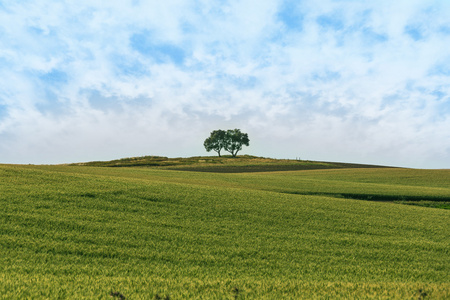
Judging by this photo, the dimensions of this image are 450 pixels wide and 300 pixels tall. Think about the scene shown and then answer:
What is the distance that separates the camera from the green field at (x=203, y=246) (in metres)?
5.35

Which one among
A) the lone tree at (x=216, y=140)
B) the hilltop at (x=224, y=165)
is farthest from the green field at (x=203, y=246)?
the lone tree at (x=216, y=140)

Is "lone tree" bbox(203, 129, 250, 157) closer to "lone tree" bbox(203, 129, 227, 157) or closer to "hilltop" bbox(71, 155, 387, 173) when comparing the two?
"lone tree" bbox(203, 129, 227, 157)

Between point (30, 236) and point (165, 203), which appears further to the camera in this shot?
point (165, 203)

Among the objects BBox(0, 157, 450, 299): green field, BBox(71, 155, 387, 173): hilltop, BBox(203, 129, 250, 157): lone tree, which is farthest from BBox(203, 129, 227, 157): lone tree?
BBox(0, 157, 450, 299): green field

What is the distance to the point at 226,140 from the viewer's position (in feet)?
285

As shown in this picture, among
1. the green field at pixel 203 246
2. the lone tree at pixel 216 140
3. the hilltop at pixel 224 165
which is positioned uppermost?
the lone tree at pixel 216 140

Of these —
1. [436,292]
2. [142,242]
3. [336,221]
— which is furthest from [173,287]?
[336,221]

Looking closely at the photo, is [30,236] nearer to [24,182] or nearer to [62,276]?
[62,276]

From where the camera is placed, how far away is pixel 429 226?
11812mm

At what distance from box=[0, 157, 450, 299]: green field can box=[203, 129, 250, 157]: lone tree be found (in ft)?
238

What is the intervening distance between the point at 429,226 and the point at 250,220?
657 centimetres

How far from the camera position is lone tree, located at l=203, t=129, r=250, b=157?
86.8 metres

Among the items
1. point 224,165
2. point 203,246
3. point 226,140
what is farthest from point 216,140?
point 203,246

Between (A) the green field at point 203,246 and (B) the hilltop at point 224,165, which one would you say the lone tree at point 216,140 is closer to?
(B) the hilltop at point 224,165
